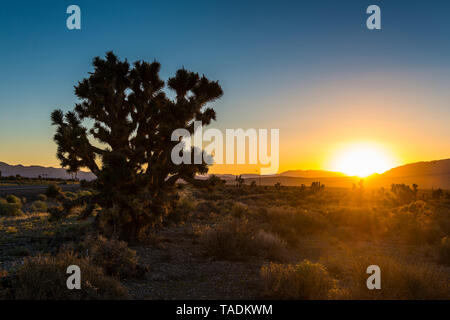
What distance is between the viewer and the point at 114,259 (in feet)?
24.5

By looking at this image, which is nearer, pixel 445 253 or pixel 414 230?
pixel 445 253

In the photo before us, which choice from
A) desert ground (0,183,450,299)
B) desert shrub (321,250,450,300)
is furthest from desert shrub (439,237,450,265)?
desert shrub (321,250,450,300)

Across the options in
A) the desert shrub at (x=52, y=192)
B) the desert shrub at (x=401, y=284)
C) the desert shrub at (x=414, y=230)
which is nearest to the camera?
the desert shrub at (x=401, y=284)

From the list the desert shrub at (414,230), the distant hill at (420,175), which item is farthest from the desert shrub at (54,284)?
the distant hill at (420,175)

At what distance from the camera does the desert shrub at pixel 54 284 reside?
5.00 meters

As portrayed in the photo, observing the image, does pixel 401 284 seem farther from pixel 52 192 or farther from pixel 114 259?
pixel 52 192

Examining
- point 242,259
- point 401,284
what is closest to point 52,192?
point 242,259

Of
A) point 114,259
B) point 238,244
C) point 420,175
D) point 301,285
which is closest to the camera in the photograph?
point 301,285

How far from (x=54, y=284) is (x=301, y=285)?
177 inches

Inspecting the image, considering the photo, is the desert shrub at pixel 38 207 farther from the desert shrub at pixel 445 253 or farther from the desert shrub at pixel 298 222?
the desert shrub at pixel 445 253

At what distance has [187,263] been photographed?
9000 mm

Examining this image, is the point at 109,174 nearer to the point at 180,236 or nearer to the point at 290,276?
the point at 180,236

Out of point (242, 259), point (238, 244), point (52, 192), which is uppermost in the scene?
point (52, 192)

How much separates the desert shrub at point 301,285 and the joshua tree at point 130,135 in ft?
16.4
